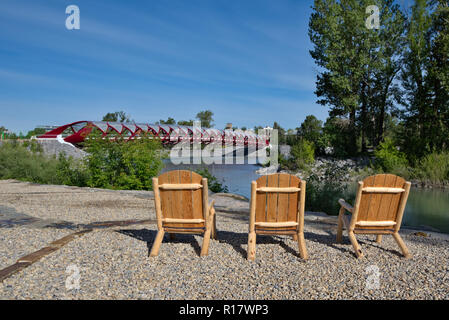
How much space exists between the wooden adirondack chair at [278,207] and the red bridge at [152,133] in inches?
337

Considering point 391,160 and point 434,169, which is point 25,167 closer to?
point 391,160

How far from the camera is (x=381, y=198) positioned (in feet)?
13.3

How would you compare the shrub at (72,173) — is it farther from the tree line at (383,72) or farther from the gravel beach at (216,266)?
the tree line at (383,72)

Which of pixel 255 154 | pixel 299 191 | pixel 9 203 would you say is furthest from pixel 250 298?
pixel 255 154

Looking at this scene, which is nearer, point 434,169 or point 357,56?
point 434,169

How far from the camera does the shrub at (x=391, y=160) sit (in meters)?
18.3

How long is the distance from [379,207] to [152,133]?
2073 centimetres

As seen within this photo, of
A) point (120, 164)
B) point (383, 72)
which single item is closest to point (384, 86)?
point (383, 72)

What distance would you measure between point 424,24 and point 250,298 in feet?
73.8

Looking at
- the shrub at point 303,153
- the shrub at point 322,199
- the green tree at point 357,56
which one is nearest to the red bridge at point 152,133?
the shrub at point 322,199

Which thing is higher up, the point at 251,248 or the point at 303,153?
the point at 303,153

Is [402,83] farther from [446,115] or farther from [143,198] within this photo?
[143,198]

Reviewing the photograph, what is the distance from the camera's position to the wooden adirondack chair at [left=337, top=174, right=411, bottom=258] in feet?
13.1
